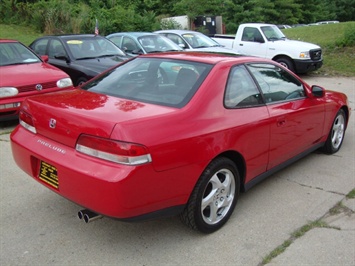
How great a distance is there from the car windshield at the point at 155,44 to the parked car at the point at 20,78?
3.67 m

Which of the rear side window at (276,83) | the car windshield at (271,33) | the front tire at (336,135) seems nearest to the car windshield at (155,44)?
the car windshield at (271,33)

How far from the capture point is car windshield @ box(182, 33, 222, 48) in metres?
12.4

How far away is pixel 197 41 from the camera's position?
12602mm

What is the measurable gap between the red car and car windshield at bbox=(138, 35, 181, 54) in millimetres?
6779

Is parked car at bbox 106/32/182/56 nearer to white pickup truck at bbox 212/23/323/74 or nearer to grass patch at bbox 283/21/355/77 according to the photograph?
white pickup truck at bbox 212/23/323/74

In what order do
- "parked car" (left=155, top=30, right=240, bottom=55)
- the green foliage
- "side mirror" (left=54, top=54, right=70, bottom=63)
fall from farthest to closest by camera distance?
the green foliage < "parked car" (left=155, top=30, right=240, bottom=55) < "side mirror" (left=54, top=54, right=70, bottom=63)

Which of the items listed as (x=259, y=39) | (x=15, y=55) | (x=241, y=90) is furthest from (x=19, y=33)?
(x=241, y=90)

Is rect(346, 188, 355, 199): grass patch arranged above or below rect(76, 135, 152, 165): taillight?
below

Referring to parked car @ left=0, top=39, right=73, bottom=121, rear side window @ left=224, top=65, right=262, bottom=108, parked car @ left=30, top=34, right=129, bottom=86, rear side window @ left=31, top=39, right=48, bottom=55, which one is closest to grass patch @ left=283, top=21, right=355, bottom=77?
parked car @ left=30, top=34, right=129, bottom=86

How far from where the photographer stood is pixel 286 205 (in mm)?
3801

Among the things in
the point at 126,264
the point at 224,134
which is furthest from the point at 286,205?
the point at 126,264

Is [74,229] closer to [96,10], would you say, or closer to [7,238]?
[7,238]

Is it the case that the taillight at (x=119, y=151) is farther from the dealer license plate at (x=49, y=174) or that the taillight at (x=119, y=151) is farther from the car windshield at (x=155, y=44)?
the car windshield at (x=155, y=44)

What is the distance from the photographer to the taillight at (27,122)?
10.7 ft
